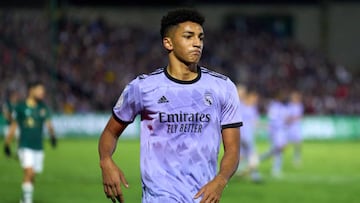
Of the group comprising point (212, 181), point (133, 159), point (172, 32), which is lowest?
point (133, 159)

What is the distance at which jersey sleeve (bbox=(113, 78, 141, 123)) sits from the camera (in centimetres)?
723

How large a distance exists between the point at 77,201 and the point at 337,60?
4283 cm

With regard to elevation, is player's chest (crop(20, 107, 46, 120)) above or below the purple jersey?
below

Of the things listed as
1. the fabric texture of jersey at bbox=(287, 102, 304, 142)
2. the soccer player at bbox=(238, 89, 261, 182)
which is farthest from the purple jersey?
the fabric texture of jersey at bbox=(287, 102, 304, 142)

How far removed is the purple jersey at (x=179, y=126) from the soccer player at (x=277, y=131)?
18554 mm

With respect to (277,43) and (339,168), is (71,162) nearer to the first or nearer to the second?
(339,168)

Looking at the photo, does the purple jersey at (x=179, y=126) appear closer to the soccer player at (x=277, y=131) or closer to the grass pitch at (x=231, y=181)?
the grass pitch at (x=231, y=181)

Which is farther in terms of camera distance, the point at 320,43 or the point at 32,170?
the point at 320,43

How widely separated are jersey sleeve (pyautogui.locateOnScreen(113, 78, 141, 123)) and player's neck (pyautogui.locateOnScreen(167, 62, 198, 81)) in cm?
28

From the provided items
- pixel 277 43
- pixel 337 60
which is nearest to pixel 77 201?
pixel 277 43

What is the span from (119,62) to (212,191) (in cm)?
4374

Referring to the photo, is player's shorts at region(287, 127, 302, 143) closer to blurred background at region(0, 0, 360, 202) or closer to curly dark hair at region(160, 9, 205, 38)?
blurred background at region(0, 0, 360, 202)

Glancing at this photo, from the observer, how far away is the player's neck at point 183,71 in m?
7.14

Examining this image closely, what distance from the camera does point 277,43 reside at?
56219mm
